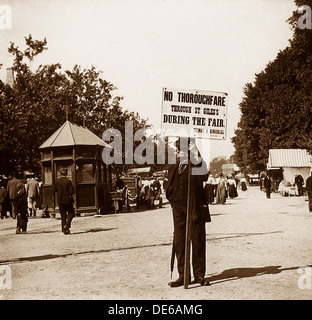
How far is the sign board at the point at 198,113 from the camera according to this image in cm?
685

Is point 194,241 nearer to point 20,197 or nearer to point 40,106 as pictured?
point 20,197

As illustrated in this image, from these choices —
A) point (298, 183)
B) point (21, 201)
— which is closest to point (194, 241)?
point (21, 201)

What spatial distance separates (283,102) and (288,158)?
20.3 ft

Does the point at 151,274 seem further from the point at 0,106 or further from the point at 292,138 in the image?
the point at 292,138

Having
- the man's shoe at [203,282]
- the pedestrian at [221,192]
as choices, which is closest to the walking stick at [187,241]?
the man's shoe at [203,282]

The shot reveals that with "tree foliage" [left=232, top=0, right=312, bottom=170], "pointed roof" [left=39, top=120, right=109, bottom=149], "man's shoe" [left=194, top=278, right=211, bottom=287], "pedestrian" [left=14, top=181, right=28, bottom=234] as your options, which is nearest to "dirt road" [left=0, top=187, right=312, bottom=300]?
"man's shoe" [left=194, top=278, right=211, bottom=287]

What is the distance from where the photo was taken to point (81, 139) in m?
23.6

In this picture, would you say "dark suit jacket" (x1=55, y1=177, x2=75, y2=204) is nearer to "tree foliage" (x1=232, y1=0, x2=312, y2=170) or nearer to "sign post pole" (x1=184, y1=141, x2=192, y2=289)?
"sign post pole" (x1=184, y1=141, x2=192, y2=289)

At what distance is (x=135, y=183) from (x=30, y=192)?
7.46m

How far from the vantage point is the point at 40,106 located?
3297 centimetres

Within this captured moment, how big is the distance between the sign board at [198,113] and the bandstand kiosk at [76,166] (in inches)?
647

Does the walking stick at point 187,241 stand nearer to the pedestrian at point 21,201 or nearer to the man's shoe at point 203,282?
the man's shoe at point 203,282
